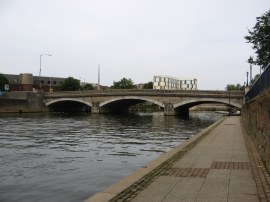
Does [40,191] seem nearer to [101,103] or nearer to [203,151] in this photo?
[203,151]

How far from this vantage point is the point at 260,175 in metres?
9.82

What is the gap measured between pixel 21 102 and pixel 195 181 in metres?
76.0

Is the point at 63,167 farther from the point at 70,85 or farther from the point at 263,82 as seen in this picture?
the point at 70,85

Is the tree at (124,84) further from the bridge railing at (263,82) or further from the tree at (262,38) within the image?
the bridge railing at (263,82)

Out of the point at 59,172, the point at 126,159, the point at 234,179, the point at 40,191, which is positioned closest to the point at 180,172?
the point at 234,179

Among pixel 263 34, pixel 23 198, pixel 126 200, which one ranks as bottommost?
pixel 23 198

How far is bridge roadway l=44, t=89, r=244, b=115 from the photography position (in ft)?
218

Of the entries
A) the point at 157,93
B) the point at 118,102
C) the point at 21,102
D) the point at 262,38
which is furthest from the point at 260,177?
the point at 21,102

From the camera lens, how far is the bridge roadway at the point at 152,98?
66.4 m

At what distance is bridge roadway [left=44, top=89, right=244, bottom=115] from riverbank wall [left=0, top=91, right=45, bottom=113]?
3.07 metres

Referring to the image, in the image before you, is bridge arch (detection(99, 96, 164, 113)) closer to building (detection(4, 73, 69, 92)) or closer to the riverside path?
building (detection(4, 73, 69, 92))

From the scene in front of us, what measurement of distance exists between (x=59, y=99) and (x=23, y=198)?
76839 mm

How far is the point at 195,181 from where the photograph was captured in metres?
9.29

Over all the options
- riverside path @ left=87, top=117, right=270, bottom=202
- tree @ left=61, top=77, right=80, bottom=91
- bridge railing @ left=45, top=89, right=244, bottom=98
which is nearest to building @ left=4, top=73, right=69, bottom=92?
tree @ left=61, top=77, right=80, bottom=91
